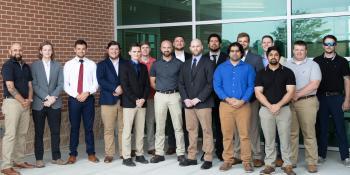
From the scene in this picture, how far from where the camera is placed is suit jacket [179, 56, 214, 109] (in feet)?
21.8

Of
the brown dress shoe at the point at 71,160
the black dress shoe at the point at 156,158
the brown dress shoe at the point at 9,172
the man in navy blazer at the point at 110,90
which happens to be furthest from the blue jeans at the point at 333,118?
the brown dress shoe at the point at 9,172

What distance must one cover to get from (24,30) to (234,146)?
13.8ft

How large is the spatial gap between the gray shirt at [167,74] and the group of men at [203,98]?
0.05 feet

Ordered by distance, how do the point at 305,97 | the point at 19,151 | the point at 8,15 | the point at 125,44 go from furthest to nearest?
the point at 125,44, the point at 8,15, the point at 19,151, the point at 305,97

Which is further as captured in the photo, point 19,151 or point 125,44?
point 125,44

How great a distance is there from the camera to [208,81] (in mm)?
6672

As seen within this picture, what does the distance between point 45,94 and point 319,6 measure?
4.96m

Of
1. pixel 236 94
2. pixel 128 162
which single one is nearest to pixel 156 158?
pixel 128 162

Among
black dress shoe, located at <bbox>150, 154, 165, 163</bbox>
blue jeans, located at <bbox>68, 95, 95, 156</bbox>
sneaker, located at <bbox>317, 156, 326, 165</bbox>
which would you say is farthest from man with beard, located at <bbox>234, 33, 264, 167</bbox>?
blue jeans, located at <bbox>68, 95, 95, 156</bbox>

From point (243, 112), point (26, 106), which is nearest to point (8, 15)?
point (26, 106)

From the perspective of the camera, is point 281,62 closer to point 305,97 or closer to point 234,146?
point 305,97

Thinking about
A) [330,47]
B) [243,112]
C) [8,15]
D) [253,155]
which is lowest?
[253,155]

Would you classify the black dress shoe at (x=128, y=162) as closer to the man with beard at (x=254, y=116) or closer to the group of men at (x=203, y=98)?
the group of men at (x=203, y=98)

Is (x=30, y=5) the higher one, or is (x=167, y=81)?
(x=30, y=5)
